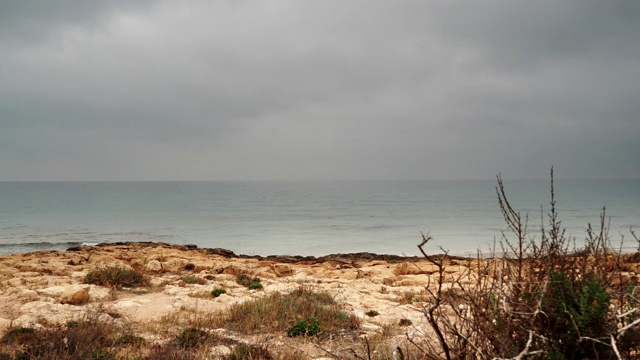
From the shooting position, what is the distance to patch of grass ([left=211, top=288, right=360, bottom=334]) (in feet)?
26.2

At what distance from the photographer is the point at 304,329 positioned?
7.68m

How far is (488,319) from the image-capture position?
8.75 ft

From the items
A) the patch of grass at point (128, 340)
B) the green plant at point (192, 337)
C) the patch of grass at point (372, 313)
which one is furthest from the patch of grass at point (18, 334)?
the patch of grass at point (372, 313)

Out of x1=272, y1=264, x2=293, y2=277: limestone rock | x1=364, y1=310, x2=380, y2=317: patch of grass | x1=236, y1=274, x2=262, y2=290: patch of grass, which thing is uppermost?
x1=364, y1=310, x2=380, y2=317: patch of grass

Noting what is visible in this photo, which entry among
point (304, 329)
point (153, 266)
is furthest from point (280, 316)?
point (153, 266)

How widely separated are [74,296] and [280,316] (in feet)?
16.7

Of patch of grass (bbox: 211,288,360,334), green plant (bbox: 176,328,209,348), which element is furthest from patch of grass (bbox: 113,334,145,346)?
patch of grass (bbox: 211,288,360,334)

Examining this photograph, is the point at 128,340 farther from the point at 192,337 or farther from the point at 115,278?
the point at 115,278

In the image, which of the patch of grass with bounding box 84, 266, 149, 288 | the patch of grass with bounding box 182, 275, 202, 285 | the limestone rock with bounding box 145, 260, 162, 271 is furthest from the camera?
the limestone rock with bounding box 145, 260, 162, 271

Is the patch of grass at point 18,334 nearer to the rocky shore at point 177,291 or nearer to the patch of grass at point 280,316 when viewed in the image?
the rocky shore at point 177,291

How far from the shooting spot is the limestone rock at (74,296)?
947 cm

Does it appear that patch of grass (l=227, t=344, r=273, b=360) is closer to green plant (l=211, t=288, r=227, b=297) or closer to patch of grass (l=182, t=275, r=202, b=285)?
green plant (l=211, t=288, r=227, b=297)

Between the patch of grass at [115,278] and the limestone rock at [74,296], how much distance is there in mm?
1608

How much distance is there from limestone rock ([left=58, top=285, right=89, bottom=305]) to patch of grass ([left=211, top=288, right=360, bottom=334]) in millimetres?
3735
